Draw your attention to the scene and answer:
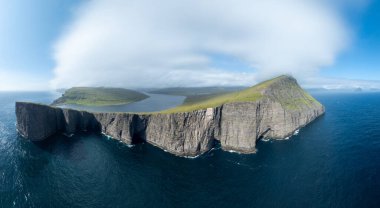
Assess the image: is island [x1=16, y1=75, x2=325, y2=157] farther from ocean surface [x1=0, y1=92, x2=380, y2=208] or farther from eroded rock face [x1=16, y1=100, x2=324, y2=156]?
ocean surface [x1=0, y1=92, x2=380, y2=208]

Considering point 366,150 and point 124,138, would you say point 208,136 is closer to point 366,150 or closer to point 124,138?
point 124,138

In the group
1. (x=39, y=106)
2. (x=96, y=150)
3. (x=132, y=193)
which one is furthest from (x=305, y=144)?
(x=39, y=106)

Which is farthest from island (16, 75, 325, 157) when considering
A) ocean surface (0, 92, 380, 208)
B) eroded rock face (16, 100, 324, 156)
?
ocean surface (0, 92, 380, 208)

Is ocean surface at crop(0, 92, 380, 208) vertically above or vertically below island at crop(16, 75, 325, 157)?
below

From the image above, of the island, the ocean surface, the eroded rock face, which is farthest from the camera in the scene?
the island

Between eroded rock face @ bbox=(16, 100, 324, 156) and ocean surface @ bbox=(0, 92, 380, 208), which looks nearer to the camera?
ocean surface @ bbox=(0, 92, 380, 208)

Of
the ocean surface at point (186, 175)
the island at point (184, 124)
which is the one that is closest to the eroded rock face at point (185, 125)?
the island at point (184, 124)
